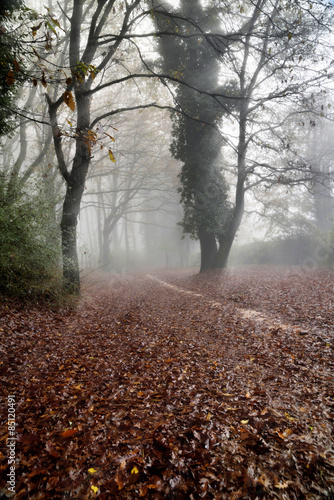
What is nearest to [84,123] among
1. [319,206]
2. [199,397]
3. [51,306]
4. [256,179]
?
[51,306]

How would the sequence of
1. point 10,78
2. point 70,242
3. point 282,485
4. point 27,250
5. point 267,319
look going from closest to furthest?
point 282,485
point 10,78
point 267,319
point 27,250
point 70,242

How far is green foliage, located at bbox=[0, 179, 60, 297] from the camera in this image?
5.12m

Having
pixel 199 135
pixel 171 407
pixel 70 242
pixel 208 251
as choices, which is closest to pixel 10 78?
pixel 171 407

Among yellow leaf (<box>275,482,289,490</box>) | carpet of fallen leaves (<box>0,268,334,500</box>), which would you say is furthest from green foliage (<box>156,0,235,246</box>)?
yellow leaf (<box>275,482,289,490</box>)

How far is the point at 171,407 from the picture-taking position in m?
2.68

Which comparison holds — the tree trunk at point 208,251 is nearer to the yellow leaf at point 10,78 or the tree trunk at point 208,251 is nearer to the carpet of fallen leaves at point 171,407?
the carpet of fallen leaves at point 171,407

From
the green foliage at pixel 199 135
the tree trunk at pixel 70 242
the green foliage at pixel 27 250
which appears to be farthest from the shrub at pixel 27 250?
the green foliage at pixel 199 135

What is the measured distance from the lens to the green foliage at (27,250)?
512cm

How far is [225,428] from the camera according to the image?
231cm

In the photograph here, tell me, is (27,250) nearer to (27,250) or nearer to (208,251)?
(27,250)

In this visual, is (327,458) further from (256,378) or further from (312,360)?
(312,360)

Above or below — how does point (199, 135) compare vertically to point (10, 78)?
above

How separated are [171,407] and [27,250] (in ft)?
15.7

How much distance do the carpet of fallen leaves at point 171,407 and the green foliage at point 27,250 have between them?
0.52 metres
